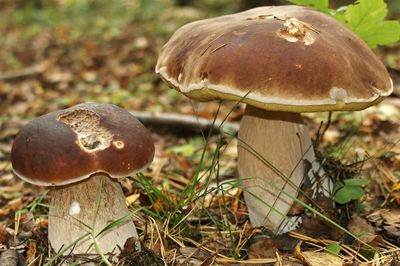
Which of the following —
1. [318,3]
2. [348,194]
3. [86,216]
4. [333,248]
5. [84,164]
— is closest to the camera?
[84,164]

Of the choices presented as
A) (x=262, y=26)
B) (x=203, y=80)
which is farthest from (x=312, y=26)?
(x=203, y=80)

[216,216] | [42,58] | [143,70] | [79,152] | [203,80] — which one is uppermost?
[203,80]

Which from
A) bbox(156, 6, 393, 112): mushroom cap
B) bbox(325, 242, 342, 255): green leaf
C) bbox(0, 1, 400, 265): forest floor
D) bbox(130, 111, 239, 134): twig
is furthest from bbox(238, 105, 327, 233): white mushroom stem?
bbox(130, 111, 239, 134): twig

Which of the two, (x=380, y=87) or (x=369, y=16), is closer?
(x=380, y=87)

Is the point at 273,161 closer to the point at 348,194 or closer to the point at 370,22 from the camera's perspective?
the point at 348,194

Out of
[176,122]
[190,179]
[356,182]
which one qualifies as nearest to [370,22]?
[356,182]

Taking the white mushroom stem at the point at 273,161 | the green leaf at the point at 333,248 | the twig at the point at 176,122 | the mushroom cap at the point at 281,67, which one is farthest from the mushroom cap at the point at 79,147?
the twig at the point at 176,122

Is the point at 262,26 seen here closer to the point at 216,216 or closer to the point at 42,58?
the point at 216,216

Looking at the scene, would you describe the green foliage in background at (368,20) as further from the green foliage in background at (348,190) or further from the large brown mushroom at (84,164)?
the large brown mushroom at (84,164)
